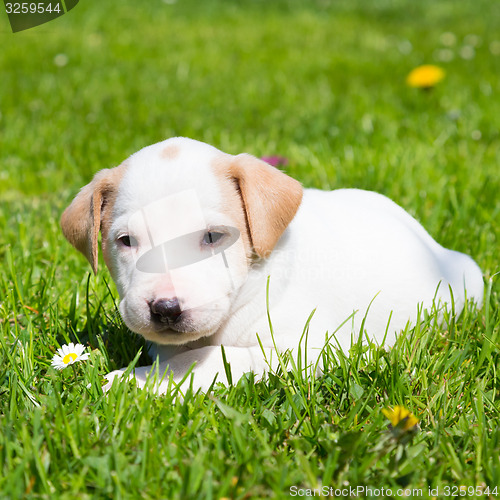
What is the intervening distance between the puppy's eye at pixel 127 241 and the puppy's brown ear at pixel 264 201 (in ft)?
1.63

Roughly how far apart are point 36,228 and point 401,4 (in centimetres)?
1295

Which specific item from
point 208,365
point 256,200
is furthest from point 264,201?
point 208,365

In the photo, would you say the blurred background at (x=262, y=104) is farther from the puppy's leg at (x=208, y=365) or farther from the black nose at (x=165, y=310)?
the black nose at (x=165, y=310)

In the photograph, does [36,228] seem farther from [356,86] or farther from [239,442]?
[356,86]

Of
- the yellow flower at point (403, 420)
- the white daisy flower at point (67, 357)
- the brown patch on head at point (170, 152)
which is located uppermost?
the brown patch on head at point (170, 152)

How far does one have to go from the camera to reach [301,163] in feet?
18.8

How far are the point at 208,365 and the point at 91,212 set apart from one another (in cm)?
86

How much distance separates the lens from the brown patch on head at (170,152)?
111 inches

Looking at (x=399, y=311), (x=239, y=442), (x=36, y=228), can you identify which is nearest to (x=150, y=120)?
(x=36, y=228)

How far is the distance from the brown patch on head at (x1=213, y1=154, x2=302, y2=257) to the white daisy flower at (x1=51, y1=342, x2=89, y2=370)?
0.86 meters

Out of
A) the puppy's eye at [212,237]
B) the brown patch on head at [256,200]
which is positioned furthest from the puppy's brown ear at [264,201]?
the puppy's eye at [212,237]

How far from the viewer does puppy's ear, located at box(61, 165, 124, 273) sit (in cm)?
294
